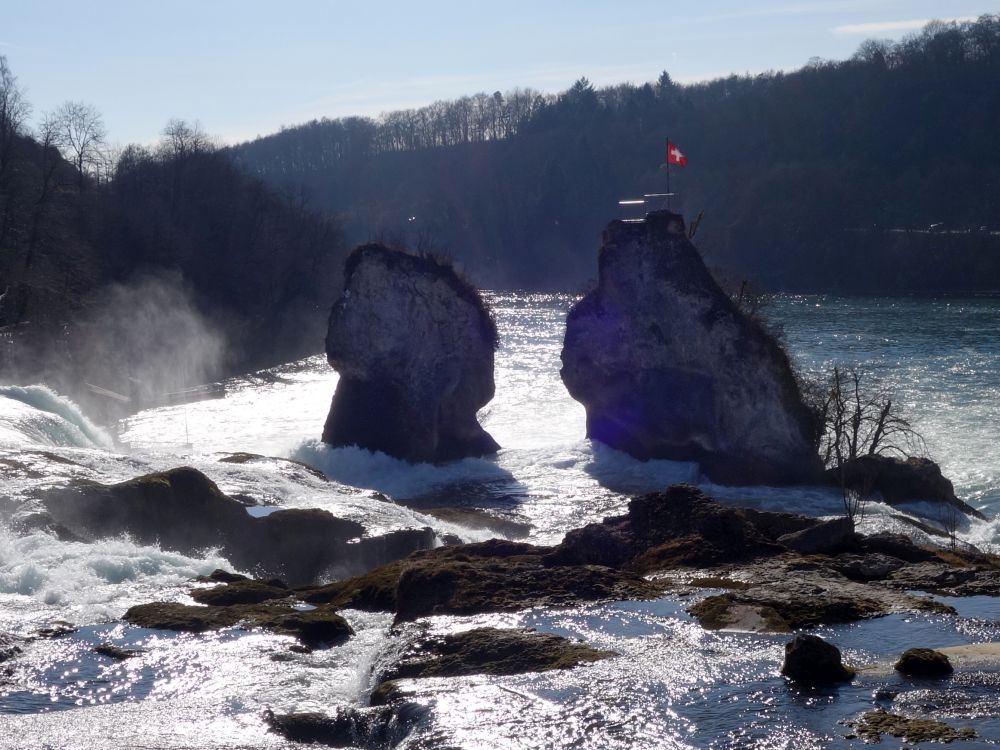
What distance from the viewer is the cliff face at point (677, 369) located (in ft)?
110

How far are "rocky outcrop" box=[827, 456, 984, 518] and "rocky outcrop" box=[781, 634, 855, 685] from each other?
70.4 ft

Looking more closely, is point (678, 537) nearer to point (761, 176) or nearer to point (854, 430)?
point (854, 430)

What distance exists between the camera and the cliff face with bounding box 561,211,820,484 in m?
33.6

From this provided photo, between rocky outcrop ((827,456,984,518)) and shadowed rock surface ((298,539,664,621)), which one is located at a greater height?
shadowed rock surface ((298,539,664,621))

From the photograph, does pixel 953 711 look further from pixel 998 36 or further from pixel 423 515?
pixel 998 36

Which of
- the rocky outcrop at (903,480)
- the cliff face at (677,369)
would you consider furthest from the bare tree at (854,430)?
the cliff face at (677,369)

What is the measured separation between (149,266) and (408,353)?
A: 45943 millimetres

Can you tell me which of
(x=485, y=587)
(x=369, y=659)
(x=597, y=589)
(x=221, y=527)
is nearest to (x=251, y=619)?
(x=369, y=659)

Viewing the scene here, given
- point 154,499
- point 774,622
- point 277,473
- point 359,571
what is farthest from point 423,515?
point 774,622

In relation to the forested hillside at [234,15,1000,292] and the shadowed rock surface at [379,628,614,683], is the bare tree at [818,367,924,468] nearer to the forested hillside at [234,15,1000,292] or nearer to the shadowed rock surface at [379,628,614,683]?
the shadowed rock surface at [379,628,614,683]

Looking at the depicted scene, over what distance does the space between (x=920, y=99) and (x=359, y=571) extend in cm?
13022

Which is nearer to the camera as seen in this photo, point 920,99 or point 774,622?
point 774,622

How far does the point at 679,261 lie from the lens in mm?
35625

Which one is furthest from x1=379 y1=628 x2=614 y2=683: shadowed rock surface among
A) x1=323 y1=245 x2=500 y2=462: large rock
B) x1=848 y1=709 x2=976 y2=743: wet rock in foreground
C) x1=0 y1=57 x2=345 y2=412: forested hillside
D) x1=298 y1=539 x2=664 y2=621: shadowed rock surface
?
x1=0 y1=57 x2=345 y2=412: forested hillside
